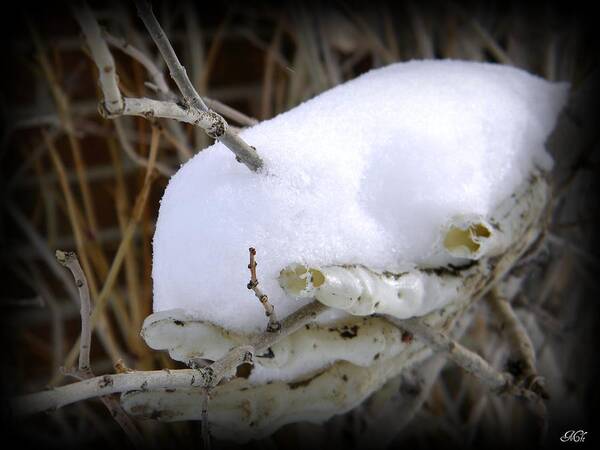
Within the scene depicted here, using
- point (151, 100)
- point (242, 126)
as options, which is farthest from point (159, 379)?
point (242, 126)

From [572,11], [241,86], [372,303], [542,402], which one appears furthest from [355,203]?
[241,86]

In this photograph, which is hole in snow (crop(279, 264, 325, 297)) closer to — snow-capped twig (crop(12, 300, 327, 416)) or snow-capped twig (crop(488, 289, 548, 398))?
snow-capped twig (crop(12, 300, 327, 416))

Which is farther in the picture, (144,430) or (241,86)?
(241,86)

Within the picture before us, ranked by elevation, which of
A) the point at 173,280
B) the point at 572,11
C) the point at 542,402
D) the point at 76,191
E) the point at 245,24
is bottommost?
the point at 542,402

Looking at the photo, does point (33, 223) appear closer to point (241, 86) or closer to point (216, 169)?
point (241, 86)

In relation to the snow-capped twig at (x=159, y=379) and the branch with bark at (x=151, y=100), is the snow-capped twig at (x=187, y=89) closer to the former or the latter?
the branch with bark at (x=151, y=100)

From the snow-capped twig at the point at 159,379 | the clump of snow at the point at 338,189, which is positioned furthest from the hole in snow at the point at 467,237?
the snow-capped twig at the point at 159,379

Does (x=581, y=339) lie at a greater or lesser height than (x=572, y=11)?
lesser
